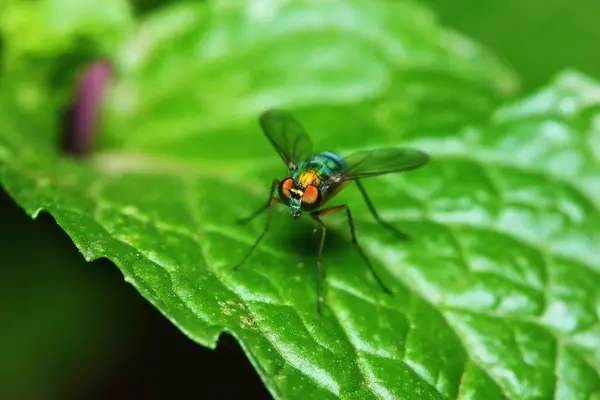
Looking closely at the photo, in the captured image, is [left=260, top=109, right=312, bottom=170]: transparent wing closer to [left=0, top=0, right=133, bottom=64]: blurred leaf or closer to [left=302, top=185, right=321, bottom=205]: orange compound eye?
[left=302, top=185, right=321, bottom=205]: orange compound eye

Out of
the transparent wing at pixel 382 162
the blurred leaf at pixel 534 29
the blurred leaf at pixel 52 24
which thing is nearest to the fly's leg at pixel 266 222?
the transparent wing at pixel 382 162

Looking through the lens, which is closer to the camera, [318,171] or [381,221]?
[318,171]

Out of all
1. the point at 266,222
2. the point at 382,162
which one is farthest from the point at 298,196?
the point at 382,162

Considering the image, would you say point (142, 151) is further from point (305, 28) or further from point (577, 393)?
point (577, 393)

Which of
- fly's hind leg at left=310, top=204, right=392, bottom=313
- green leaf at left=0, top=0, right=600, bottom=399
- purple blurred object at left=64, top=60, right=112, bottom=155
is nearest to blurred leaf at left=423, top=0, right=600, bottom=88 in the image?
green leaf at left=0, top=0, right=600, bottom=399

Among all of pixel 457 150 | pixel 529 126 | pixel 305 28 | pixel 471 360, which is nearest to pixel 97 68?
pixel 305 28

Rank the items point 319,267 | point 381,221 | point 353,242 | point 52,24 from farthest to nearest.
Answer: point 52,24
point 381,221
point 353,242
point 319,267

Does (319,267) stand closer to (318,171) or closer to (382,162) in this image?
(318,171)
